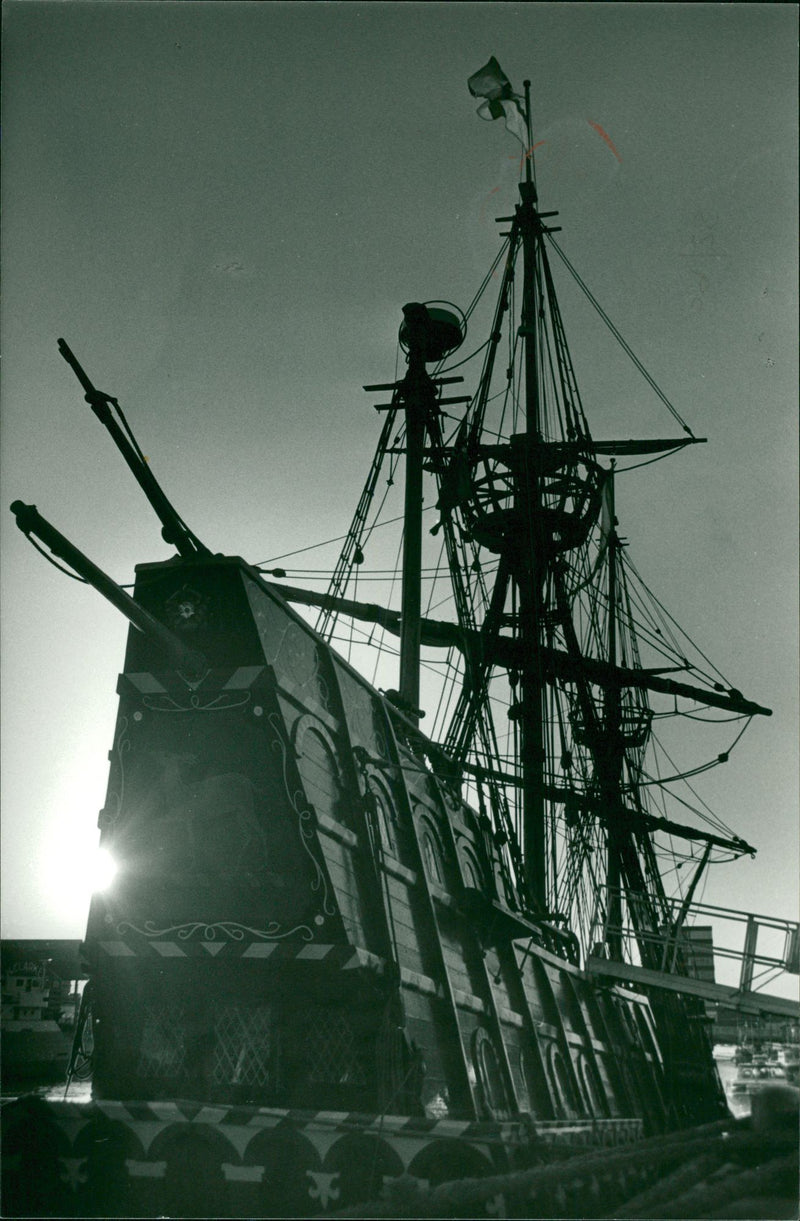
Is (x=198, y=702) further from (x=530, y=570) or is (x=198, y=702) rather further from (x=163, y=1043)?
(x=530, y=570)

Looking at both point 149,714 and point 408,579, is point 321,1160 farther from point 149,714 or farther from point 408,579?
point 408,579

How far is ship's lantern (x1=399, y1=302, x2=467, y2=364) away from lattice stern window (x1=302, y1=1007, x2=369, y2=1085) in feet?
29.3

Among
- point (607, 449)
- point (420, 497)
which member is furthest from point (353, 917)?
point (607, 449)

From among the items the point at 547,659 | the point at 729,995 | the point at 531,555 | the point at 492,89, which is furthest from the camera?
the point at 547,659

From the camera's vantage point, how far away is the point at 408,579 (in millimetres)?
12734

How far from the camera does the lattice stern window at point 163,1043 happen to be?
252 inches

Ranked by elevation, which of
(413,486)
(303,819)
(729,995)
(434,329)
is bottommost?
(729,995)

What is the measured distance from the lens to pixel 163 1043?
21.2ft

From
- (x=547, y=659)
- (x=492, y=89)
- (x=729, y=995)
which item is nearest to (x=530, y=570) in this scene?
(x=547, y=659)

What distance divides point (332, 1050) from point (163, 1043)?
1006 mm

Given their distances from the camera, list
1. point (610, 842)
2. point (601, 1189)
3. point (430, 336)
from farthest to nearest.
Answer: point (610, 842) → point (430, 336) → point (601, 1189)

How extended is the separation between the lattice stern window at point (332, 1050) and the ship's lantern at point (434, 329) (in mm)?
8942

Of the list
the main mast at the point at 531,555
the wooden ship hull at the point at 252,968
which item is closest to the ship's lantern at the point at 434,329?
the main mast at the point at 531,555

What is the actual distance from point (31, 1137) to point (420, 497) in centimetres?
874
